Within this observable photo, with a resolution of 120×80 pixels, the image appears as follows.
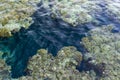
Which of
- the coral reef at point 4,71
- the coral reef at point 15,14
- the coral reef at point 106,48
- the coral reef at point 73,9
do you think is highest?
the coral reef at point 15,14

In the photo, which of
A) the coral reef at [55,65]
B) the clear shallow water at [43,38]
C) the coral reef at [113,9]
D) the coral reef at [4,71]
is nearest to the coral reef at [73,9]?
the clear shallow water at [43,38]

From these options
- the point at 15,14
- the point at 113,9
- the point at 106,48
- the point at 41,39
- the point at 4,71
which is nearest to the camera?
the point at 4,71

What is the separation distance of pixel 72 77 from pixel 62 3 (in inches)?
243

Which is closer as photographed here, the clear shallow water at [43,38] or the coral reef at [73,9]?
the clear shallow water at [43,38]

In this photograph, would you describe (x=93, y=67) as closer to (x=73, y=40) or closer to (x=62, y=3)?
(x=73, y=40)

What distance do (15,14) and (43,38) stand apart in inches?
97.8

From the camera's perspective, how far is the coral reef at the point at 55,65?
9187 mm

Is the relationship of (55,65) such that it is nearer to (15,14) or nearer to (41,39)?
(41,39)

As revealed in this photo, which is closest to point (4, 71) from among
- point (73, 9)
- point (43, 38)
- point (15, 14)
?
point (43, 38)

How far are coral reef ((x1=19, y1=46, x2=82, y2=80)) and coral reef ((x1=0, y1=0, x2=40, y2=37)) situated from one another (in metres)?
2.25

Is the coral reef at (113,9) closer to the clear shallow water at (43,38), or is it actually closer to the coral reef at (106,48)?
the clear shallow water at (43,38)

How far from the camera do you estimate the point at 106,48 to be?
10.8 meters

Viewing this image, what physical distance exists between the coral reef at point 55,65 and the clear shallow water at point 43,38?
0.94 feet

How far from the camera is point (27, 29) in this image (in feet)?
38.7
